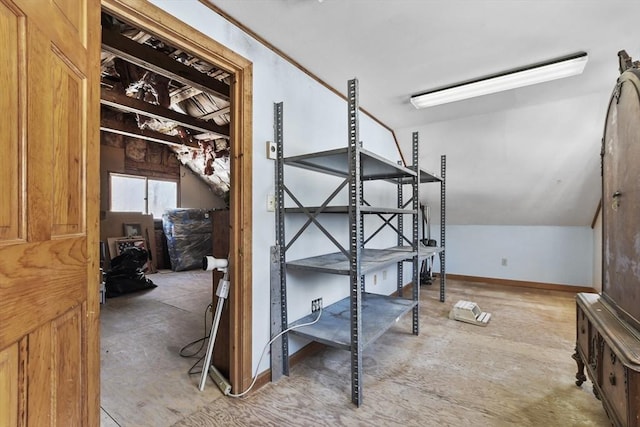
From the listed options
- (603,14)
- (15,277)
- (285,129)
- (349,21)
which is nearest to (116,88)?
(285,129)

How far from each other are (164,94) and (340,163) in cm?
228

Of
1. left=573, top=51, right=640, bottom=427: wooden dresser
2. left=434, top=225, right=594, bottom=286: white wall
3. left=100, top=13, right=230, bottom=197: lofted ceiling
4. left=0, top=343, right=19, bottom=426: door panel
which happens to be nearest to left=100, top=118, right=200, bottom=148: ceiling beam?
left=100, top=13, right=230, bottom=197: lofted ceiling

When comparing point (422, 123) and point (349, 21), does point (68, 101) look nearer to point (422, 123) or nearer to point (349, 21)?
point (349, 21)

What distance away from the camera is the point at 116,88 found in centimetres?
316

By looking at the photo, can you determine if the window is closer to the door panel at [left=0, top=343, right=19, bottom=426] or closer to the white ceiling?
the white ceiling

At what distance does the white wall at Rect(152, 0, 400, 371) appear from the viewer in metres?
1.66

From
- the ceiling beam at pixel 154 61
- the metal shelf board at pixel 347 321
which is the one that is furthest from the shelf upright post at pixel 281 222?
the ceiling beam at pixel 154 61

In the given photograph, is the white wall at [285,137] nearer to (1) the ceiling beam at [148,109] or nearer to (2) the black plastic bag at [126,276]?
(1) the ceiling beam at [148,109]

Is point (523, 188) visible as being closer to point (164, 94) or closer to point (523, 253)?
point (523, 253)

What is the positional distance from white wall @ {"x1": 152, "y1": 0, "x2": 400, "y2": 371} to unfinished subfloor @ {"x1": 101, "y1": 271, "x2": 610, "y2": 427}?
13.3 inches

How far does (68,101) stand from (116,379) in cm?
188

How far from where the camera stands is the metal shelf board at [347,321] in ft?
5.86

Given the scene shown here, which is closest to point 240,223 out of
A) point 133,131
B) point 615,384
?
point 615,384

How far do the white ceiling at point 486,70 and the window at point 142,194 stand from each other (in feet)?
16.2
